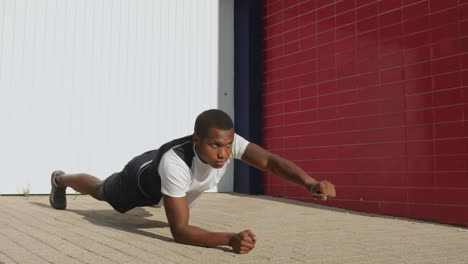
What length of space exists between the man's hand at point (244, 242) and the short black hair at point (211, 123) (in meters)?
0.63

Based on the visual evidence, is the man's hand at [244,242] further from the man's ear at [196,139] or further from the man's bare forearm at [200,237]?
Answer: the man's ear at [196,139]

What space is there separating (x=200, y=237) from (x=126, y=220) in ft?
5.16

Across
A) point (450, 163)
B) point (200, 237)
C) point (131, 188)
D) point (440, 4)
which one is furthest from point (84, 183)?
point (440, 4)

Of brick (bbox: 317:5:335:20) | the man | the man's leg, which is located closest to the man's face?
the man

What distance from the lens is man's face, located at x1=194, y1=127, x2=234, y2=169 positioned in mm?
2885

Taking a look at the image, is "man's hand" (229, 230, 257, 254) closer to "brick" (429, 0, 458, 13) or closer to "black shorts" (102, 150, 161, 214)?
"black shorts" (102, 150, 161, 214)

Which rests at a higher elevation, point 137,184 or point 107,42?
point 107,42

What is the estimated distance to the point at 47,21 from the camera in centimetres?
679

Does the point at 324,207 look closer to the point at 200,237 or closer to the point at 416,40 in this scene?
the point at 416,40

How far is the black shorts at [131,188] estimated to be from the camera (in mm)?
3578

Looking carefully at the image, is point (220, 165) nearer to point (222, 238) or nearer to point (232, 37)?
point (222, 238)

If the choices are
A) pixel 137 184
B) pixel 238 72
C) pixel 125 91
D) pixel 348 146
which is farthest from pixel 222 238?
pixel 238 72

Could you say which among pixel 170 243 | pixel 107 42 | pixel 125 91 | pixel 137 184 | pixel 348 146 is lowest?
pixel 170 243

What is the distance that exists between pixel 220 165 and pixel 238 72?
16.5ft
